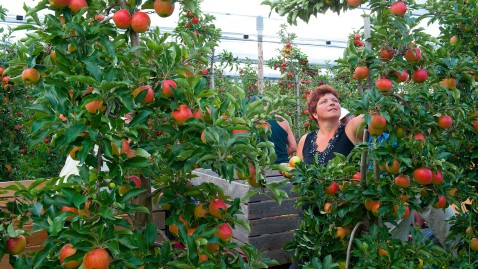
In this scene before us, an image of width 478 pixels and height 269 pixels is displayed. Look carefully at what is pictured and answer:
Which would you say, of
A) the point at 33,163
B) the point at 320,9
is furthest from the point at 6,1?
the point at 320,9

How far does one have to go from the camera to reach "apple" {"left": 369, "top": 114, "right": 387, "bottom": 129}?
6.82 feet

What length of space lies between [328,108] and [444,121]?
120 cm

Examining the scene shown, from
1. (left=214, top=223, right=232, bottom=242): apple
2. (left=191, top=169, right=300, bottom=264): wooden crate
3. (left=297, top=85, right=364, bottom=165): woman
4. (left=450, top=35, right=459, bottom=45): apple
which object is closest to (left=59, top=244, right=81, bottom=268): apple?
(left=214, top=223, right=232, bottom=242): apple

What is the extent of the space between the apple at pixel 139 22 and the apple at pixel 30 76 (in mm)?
334

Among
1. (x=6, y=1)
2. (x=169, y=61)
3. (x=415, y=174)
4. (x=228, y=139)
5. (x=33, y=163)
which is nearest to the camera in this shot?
(x=228, y=139)

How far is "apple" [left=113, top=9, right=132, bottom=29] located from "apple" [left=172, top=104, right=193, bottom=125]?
0.33 meters

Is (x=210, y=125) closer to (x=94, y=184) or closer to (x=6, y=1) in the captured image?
(x=94, y=184)

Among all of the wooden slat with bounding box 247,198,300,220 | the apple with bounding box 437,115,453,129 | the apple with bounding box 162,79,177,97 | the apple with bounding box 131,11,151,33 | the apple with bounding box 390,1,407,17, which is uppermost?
the apple with bounding box 390,1,407,17

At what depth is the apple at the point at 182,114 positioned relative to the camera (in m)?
1.47

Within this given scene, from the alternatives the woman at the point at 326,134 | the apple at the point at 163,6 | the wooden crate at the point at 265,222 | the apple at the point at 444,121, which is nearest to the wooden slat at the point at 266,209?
the wooden crate at the point at 265,222

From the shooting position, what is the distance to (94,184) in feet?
4.78

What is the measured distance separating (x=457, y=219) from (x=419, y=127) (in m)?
0.76

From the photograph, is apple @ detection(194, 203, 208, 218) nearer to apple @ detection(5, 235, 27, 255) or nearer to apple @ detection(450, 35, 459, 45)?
apple @ detection(5, 235, 27, 255)

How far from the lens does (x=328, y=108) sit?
3.38 m
